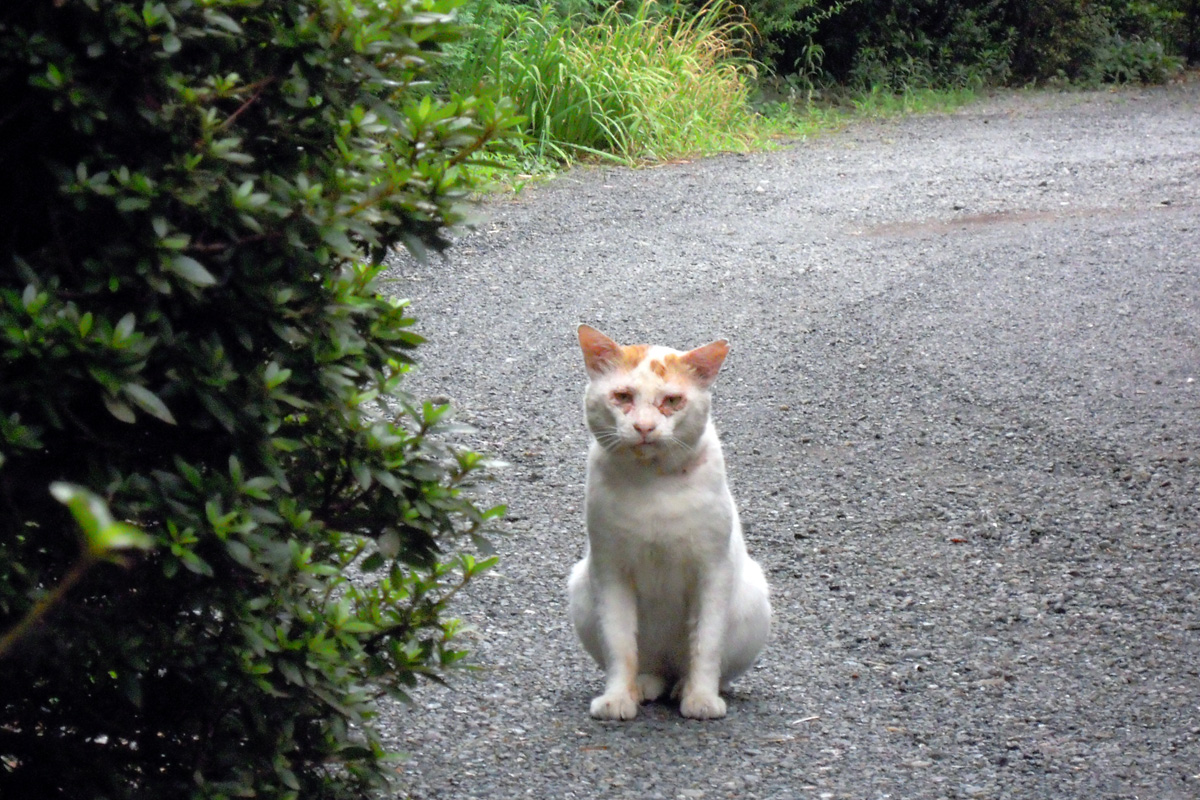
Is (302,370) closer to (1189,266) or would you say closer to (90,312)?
(90,312)

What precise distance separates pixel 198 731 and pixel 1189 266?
7073 millimetres

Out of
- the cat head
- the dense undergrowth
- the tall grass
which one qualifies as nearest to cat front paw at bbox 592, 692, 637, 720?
the cat head

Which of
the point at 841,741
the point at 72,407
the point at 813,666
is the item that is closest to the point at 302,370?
the point at 72,407

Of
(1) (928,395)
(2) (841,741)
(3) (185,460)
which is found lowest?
(1) (928,395)

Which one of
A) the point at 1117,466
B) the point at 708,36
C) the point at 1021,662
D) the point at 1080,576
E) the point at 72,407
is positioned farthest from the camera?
the point at 708,36

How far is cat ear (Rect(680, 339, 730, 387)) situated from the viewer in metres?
3.55

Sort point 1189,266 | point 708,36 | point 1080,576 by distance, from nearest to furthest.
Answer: point 1080,576 < point 1189,266 < point 708,36

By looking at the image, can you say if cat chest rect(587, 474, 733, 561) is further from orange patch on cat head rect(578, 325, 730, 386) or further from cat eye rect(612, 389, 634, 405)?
orange patch on cat head rect(578, 325, 730, 386)

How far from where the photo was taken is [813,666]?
3.84m

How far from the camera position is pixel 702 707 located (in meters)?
3.44

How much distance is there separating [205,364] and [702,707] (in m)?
1.91

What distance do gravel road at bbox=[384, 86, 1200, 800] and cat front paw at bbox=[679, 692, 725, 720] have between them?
0.04 meters

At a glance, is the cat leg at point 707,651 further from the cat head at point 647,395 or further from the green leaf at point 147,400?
the green leaf at point 147,400

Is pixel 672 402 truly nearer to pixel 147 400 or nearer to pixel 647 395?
pixel 647 395
